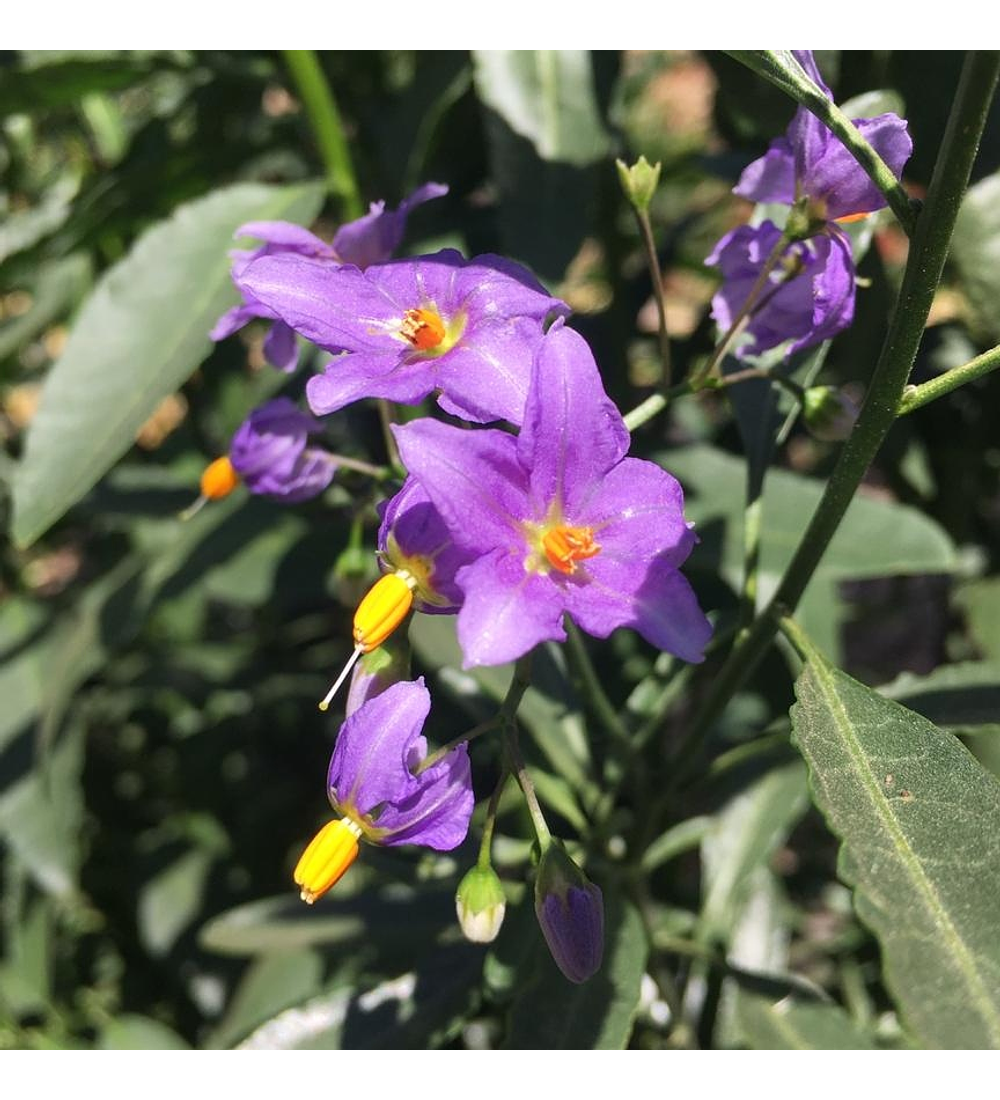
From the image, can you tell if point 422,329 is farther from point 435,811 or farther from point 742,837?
point 742,837

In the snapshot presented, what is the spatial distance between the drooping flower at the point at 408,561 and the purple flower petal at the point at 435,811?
12 cm

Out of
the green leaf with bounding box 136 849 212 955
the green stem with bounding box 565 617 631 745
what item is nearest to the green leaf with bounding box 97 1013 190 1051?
the green leaf with bounding box 136 849 212 955

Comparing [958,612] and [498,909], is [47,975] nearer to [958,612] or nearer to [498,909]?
[498,909]

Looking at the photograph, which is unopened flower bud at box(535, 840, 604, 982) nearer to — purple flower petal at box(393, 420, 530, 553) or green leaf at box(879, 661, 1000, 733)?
purple flower petal at box(393, 420, 530, 553)

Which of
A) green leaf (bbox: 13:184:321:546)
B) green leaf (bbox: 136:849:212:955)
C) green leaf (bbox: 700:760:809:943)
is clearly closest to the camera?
green leaf (bbox: 13:184:321:546)

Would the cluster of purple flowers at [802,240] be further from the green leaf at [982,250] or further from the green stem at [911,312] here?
the green leaf at [982,250]

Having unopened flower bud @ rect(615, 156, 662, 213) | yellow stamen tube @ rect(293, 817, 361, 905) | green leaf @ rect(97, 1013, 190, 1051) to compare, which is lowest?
green leaf @ rect(97, 1013, 190, 1051)

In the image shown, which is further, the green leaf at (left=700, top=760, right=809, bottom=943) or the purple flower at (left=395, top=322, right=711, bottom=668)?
the green leaf at (left=700, top=760, right=809, bottom=943)

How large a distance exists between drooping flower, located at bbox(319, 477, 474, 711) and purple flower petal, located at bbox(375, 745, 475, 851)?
12 cm

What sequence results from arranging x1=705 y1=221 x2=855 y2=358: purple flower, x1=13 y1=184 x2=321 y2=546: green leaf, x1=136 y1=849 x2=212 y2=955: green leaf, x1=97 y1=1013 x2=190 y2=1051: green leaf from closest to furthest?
x1=705 y1=221 x2=855 y2=358: purple flower → x1=13 y1=184 x2=321 y2=546: green leaf → x1=97 y1=1013 x2=190 y2=1051: green leaf → x1=136 y1=849 x2=212 y2=955: green leaf

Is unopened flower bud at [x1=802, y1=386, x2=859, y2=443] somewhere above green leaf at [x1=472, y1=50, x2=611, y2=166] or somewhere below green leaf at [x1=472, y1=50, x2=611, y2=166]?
below

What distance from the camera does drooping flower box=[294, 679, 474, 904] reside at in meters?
0.94

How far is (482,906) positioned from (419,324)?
1.67ft
